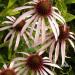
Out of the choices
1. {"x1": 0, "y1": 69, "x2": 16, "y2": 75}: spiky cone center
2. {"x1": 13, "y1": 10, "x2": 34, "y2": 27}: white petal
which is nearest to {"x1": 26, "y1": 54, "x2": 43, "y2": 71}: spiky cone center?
{"x1": 0, "y1": 69, "x2": 16, "y2": 75}: spiky cone center

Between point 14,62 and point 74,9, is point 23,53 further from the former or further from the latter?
point 74,9

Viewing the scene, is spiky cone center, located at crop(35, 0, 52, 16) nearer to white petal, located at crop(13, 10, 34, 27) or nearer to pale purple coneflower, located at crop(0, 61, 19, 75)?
white petal, located at crop(13, 10, 34, 27)

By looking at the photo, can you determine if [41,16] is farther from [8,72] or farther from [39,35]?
[8,72]

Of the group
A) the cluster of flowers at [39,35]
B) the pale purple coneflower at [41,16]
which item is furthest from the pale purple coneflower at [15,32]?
the pale purple coneflower at [41,16]

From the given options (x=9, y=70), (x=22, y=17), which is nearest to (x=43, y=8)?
(x=22, y=17)

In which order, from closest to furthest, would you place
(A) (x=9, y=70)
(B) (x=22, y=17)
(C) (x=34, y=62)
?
1. (B) (x=22, y=17)
2. (A) (x=9, y=70)
3. (C) (x=34, y=62)

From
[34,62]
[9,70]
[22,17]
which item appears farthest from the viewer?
[34,62]

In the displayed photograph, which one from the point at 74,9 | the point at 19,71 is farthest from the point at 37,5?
the point at 74,9

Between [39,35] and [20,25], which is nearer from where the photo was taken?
[39,35]
